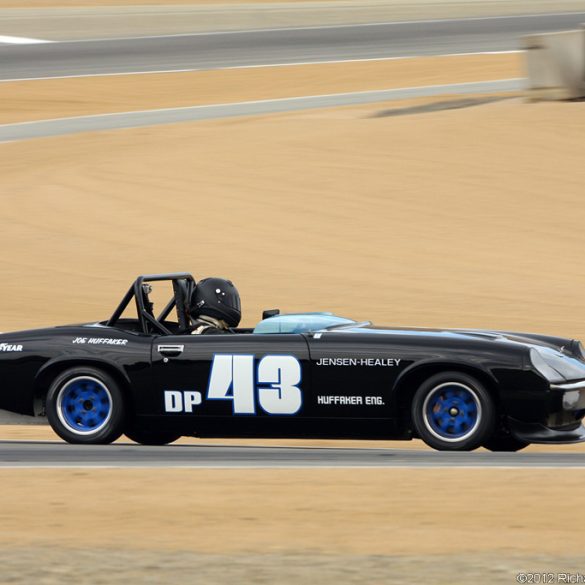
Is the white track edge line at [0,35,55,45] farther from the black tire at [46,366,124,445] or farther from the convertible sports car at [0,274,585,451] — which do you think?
the black tire at [46,366,124,445]

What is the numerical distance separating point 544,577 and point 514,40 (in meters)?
32.7

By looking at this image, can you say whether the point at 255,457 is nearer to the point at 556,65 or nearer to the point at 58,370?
the point at 58,370

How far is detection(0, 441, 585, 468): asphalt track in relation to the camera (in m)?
8.65

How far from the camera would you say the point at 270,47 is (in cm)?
3738

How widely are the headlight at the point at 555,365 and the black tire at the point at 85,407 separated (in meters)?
2.67

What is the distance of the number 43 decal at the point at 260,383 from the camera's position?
9.07 m

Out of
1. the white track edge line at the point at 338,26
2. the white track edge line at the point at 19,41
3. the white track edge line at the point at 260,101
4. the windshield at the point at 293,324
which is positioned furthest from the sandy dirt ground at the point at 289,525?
the white track edge line at the point at 338,26

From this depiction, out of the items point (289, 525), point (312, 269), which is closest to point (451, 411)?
point (289, 525)

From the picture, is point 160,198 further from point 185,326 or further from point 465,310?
point 185,326

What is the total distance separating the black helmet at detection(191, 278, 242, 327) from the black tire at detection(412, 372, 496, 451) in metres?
1.58

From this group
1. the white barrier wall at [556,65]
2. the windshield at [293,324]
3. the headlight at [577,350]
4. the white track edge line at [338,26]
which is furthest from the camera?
the white track edge line at [338,26]

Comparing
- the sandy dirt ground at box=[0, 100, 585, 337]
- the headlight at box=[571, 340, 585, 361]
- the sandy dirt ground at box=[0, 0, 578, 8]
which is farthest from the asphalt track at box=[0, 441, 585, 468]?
the sandy dirt ground at box=[0, 0, 578, 8]

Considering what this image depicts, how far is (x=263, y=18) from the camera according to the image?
140ft

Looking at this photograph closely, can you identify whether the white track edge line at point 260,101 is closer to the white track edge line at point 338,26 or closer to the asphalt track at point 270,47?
the asphalt track at point 270,47
